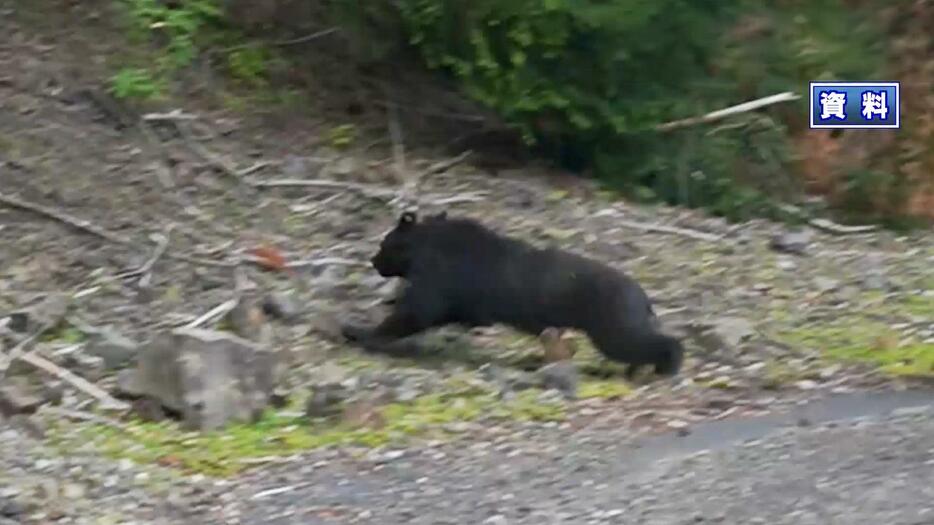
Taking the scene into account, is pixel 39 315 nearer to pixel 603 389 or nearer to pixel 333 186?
pixel 603 389

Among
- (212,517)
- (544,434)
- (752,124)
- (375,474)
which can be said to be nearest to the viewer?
(212,517)

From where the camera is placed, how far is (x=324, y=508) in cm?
760

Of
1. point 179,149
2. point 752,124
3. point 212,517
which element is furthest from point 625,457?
point 752,124

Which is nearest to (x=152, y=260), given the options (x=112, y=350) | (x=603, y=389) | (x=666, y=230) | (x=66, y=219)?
(x=66, y=219)

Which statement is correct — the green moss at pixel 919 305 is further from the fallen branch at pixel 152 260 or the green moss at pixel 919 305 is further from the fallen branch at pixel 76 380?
the fallen branch at pixel 76 380

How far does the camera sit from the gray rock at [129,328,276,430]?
8883mm

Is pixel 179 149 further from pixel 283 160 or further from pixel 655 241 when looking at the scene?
pixel 655 241

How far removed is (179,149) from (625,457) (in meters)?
6.12

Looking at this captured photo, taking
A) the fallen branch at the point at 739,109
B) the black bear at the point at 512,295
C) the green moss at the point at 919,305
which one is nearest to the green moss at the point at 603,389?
the black bear at the point at 512,295

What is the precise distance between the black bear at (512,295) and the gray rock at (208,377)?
1629 mm

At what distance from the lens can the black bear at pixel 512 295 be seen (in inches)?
396

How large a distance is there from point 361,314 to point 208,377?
2524 millimetres

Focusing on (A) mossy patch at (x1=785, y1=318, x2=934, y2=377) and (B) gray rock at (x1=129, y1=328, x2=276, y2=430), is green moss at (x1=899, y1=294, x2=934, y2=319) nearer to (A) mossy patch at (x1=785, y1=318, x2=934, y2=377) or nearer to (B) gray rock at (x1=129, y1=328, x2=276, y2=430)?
(A) mossy patch at (x1=785, y1=318, x2=934, y2=377)

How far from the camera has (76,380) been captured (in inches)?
372
